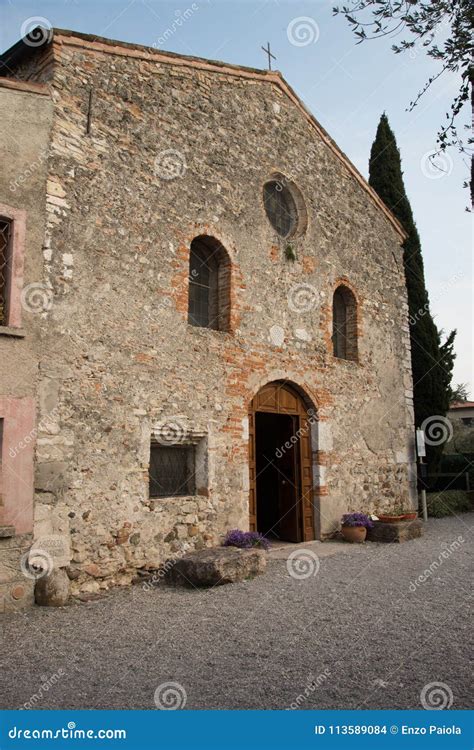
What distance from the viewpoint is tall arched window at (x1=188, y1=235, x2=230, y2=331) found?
8820 mm

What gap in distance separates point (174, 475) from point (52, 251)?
11.0 feet

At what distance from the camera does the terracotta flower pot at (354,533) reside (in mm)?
10070

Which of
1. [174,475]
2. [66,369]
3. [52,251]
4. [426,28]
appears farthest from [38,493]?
[426,28]

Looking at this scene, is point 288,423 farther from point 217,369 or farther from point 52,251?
point 52,251
